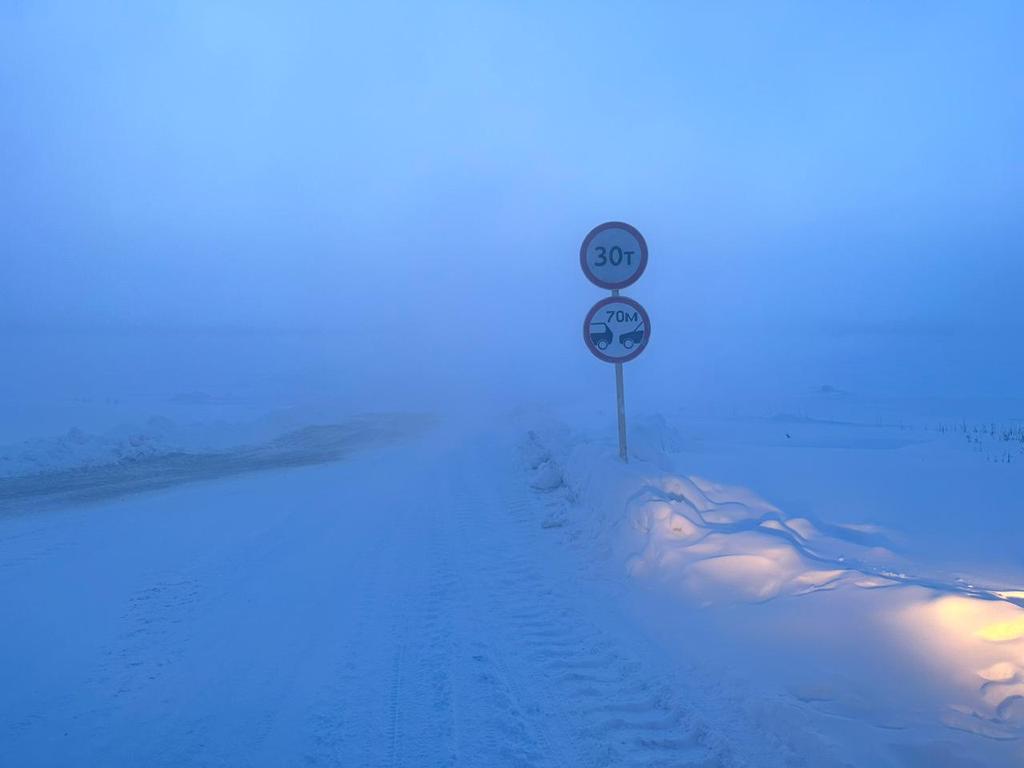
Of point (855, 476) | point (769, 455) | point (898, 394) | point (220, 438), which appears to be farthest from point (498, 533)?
point (898, 394)

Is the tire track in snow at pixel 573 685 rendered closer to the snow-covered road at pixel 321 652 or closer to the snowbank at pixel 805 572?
the snow-covered road at pixel 321 652

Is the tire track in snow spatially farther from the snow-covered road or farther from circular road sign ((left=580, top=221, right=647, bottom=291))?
circular road sign ((left=580, top=221, right=647, bottom=291))

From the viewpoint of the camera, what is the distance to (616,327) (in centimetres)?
878

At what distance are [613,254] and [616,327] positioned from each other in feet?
3.09

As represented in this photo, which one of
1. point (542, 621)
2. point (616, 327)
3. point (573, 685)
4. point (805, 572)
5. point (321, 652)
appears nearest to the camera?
point (573, 685)

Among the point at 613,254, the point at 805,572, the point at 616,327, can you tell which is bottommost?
the point at 805,572

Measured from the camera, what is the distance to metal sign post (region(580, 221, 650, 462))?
8.75 metres

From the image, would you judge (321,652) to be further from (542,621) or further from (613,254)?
(613,254)

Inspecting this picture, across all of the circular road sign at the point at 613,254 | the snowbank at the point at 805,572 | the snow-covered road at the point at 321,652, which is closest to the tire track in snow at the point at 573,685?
the snow-covered road at the point at 321,652

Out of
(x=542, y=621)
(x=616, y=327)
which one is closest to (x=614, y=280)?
(x=616, y=327)

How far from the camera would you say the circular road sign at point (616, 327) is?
28.7 feet

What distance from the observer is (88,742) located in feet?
13.0

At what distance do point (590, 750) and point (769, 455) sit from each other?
379 inches

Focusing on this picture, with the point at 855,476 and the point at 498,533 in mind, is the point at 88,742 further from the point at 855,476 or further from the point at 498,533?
the point at 855,476
